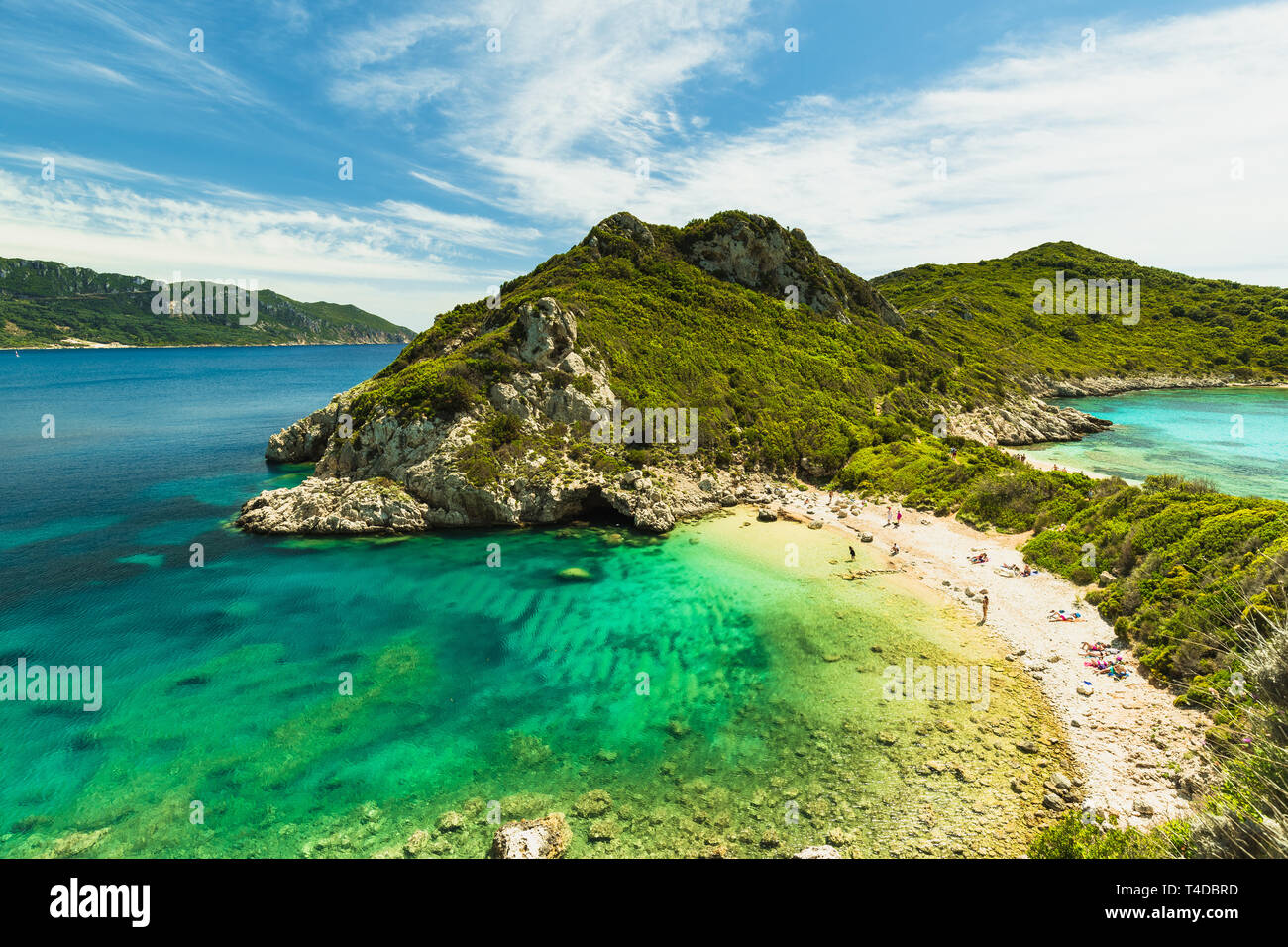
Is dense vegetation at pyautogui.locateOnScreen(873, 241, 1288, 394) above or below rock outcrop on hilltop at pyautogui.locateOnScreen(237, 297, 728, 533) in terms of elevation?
above

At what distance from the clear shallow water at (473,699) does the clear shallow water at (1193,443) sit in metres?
45.0

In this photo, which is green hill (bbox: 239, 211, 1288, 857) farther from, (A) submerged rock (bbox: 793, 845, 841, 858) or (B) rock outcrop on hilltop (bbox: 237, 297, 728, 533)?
(A) submerged rock (bbox: 793, 845, 841, 858)

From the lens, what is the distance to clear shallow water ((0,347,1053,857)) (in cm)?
1581

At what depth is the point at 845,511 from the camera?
43.2m

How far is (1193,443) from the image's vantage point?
6831cm

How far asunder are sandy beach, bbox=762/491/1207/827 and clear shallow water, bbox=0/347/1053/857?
1.68 m

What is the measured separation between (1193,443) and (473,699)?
92.8 metres

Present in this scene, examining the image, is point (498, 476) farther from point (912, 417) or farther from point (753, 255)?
point (753, 255)

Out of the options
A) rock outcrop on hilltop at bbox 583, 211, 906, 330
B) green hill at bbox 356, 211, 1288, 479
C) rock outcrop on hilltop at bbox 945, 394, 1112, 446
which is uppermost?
rock outcrop on hilltop at bbox 583, 211, 906, 330

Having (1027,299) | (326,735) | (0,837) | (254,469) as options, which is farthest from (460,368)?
(1027,299)

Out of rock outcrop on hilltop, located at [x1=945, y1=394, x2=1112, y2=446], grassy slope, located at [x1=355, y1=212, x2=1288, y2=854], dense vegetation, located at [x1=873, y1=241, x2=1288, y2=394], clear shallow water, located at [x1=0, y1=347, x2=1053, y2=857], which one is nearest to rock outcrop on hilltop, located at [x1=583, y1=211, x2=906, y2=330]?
grassy slope, located at [x1=355, y1=212, x2=1288, y2=854]

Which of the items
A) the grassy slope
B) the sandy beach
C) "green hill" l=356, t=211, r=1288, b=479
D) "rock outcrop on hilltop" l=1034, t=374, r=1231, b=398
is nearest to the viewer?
the sandy beach
